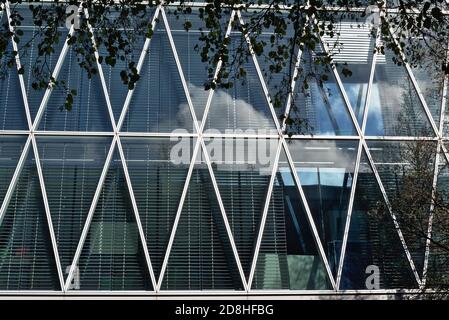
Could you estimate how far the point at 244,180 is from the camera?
1628 cm

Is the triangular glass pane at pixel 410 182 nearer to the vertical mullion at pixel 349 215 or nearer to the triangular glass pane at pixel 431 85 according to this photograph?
the vertical mullion at pixel 349 215

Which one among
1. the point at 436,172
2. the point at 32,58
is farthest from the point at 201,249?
the point at 32,58

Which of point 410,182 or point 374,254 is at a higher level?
point 410,182

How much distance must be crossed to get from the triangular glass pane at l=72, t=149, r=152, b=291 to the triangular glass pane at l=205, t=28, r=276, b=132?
277 centimetres

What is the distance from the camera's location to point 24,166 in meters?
16.1

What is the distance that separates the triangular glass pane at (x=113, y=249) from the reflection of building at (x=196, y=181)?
0.02 meters

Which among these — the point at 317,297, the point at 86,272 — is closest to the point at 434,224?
the point at 317,297

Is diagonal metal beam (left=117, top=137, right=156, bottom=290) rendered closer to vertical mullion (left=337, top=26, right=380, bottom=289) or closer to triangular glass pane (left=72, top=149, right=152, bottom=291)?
triangular glass pane (left=72, top=149, right=152, bottom=291)

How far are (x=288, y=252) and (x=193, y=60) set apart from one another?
5.21 meters

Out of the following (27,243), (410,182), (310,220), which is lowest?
(27,243)

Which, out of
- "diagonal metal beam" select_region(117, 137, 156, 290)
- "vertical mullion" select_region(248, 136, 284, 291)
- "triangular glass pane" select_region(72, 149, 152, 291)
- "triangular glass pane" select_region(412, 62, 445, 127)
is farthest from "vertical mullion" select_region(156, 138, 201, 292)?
"triangular glass pane" select_region(412, 62, 445, 127)

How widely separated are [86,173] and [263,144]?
4.22m

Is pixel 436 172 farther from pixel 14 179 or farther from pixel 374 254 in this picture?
pixel 14 179
